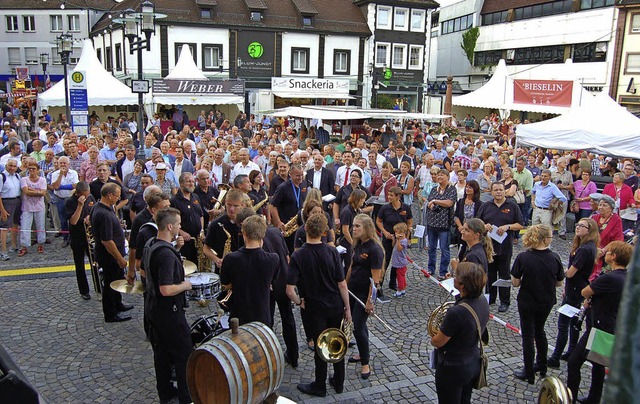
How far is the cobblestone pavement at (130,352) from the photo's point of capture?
5477 mm

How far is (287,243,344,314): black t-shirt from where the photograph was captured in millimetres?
5195

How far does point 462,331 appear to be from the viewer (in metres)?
4.25

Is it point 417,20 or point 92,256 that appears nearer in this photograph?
point 92,256

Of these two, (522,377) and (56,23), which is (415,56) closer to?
(56,23)

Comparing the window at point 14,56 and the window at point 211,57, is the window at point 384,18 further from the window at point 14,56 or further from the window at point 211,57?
the window at point 14,56

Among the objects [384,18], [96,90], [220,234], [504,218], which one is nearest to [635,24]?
[384,18]

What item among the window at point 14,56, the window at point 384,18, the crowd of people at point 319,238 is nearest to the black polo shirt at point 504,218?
the crowd of people at point 319,238

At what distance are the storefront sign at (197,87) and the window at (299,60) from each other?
46.8 feet

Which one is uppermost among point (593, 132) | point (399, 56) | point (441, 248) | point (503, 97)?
point (399, 56)

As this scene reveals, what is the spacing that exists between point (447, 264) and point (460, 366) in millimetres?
4833

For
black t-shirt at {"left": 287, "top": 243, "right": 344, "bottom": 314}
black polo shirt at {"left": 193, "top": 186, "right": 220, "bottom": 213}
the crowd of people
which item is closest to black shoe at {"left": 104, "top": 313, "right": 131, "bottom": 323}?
the crowd of people

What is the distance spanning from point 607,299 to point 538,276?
72 centimetres

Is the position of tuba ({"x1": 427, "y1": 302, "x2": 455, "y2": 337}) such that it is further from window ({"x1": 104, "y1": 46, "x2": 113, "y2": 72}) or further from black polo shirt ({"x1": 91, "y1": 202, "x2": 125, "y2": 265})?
window ({"x1": 104, "y1": 46, "x2": 113, "y2": 72})

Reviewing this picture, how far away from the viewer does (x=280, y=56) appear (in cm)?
3741
